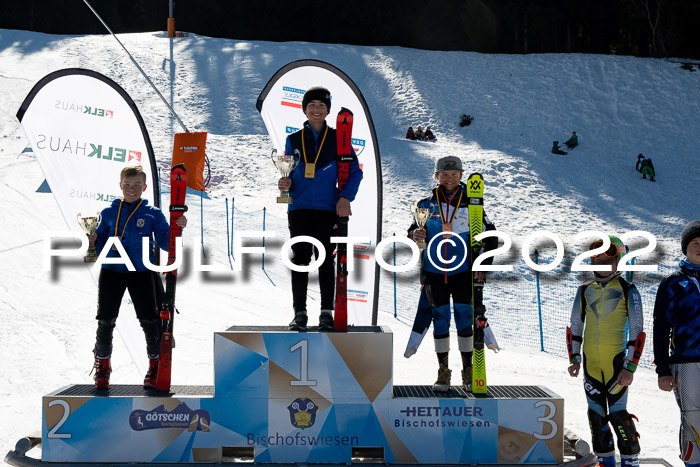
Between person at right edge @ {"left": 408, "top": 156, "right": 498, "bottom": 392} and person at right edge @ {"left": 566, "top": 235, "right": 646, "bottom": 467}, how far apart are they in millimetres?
683

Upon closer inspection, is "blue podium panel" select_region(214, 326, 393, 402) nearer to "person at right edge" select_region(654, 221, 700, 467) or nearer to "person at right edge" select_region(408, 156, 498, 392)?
"person at right edge" select_region(408, 156, 498, 392)

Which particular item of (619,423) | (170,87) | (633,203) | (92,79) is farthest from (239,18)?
(619,423)

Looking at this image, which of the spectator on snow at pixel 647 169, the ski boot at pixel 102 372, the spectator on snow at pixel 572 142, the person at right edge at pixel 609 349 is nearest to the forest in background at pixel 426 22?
the spectator on snow at pixel 572 142

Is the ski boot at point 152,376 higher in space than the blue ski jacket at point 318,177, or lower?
lower

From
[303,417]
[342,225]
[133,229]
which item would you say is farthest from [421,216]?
[133,229]

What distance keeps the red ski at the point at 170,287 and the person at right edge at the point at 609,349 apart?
258 centimetres

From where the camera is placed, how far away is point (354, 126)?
6281 mm

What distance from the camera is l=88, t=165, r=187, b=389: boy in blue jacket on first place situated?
14.9 ft

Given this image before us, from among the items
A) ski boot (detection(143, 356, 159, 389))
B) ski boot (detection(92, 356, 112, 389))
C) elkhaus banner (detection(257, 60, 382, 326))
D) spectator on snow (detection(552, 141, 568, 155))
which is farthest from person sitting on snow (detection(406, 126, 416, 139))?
ski boot (detection(92, 356, 112, 389))

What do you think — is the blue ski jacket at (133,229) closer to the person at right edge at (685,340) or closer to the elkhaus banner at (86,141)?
the elkhaus banner at (86,141)

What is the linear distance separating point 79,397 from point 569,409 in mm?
4264

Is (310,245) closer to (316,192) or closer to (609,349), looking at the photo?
(316,192)

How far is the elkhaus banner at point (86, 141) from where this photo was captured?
5.89 m

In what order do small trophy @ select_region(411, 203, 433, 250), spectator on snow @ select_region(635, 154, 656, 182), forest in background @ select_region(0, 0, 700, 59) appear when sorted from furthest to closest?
forest in background @ select_region(0, 0, 700, 59) → spectator on snow @ select_region(635, 154, 656, 182) → small trophy @ select_region(411, 203, 433, 250)
